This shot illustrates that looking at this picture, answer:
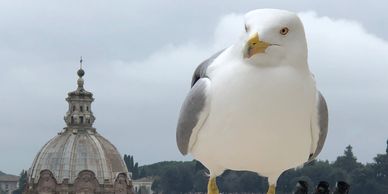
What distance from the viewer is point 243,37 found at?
9078 millimetres

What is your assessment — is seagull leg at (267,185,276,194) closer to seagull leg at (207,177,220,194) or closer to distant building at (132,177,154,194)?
seagull leg at (207,177,220,194)

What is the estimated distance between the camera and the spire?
227 feet

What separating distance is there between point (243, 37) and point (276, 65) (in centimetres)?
33

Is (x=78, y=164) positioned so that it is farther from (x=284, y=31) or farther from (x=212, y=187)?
(x=284, y=31)

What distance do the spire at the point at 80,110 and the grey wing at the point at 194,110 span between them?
194 feet

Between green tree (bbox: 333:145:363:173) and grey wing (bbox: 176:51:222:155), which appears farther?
green tree (bbox: 333:145:363:173)

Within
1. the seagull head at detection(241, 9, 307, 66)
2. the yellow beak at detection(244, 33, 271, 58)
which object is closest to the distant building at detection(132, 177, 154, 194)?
the seagull head at detection(241, 9, 307, 66)

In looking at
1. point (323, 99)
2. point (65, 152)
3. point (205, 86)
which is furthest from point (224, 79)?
point (65, 152)

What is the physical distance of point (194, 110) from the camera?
31.4 ft

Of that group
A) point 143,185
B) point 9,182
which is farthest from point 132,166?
point 9,182

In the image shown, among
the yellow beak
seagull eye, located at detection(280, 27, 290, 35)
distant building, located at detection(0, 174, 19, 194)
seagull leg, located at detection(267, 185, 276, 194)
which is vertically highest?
distant building, located at detection(0, 174, 19, 194)

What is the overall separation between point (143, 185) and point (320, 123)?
10465 cm

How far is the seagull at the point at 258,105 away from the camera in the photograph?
354 inches

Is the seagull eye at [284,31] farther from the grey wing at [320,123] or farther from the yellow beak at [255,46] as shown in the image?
the grey wing at [320,123]
